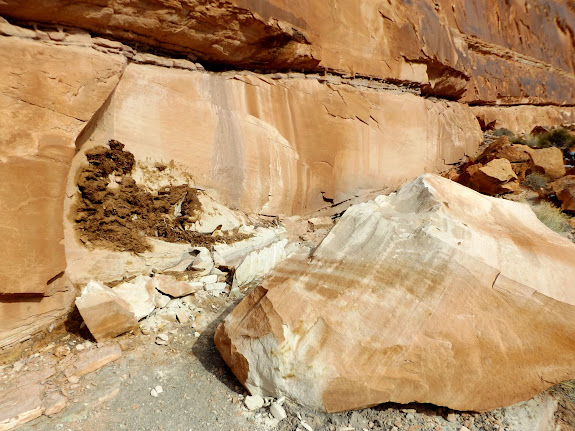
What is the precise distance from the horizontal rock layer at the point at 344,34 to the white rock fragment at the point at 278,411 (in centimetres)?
353

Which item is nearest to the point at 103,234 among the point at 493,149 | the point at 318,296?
the point at 318,296

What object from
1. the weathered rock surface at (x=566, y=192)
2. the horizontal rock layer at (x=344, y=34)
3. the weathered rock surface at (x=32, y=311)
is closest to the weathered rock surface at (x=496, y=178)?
the weathered rock surface at (x=566, y=192)

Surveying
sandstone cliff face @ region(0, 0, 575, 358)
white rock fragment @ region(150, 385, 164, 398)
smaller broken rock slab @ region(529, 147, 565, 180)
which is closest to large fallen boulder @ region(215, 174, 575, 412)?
white rock fragment @ region(150, 385, 164, 398)

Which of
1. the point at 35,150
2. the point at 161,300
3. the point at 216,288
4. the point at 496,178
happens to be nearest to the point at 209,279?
the point at 216,288

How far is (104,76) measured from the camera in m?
2.92

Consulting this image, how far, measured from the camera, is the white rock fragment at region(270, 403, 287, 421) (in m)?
1.87

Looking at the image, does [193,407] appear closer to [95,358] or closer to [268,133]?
[95,358]

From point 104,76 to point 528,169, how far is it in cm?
673

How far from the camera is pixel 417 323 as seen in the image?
1.86 metres

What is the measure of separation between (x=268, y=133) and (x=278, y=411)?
335 centimetres

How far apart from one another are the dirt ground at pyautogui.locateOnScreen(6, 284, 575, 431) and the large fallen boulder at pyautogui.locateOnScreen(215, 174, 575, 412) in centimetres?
11

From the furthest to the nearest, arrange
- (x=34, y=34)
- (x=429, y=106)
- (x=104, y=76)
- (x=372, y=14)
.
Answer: (x=429, y=106) < (x=372, y=14) < (x=104, y=76) < (x=34, y=34)

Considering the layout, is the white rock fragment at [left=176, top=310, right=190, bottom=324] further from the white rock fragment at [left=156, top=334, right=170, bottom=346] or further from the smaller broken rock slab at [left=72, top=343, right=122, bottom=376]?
the smaller broken rock slab at [left=72, top=343, right=122, bottom=376]

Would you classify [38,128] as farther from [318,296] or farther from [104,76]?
[318,296]
